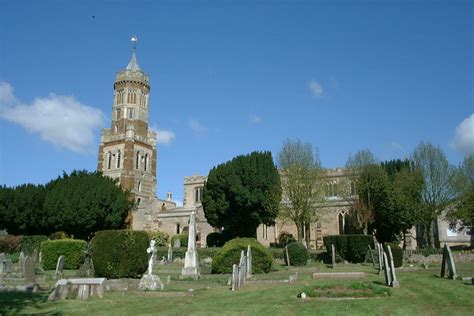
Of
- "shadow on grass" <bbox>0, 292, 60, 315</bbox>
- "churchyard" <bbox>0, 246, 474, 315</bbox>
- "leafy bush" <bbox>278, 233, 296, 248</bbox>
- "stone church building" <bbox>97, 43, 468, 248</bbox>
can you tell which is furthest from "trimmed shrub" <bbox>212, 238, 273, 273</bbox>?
"stone church building" <bbox>97, 43, 468, 248</bbox>

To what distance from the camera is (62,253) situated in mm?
29719

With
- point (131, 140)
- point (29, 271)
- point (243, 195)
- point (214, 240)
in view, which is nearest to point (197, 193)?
point (131, 140)

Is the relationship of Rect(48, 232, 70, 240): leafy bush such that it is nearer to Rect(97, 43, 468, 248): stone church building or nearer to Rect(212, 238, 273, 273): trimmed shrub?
Rect(97, 43, 468, 248): stone church building

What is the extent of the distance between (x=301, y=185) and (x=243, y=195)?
617cm

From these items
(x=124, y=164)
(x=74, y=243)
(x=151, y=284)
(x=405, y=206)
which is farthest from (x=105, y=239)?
(x=124, y=164)

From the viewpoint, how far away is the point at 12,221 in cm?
4844

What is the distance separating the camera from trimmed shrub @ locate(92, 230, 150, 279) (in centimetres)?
2038

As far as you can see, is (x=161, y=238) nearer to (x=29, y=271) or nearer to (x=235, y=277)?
(x=29, y=271)

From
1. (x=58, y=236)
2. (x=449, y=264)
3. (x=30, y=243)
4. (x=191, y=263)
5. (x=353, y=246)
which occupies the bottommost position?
(x=191, y=263)

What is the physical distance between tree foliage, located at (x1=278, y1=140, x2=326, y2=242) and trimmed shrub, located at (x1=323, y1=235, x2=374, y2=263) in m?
7.33

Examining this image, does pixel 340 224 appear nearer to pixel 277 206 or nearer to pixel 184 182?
pixel 277 206

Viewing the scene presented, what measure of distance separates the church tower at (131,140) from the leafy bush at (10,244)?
2720 cm

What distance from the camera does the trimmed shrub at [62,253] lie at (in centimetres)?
2972

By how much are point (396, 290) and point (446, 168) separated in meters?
30.0
